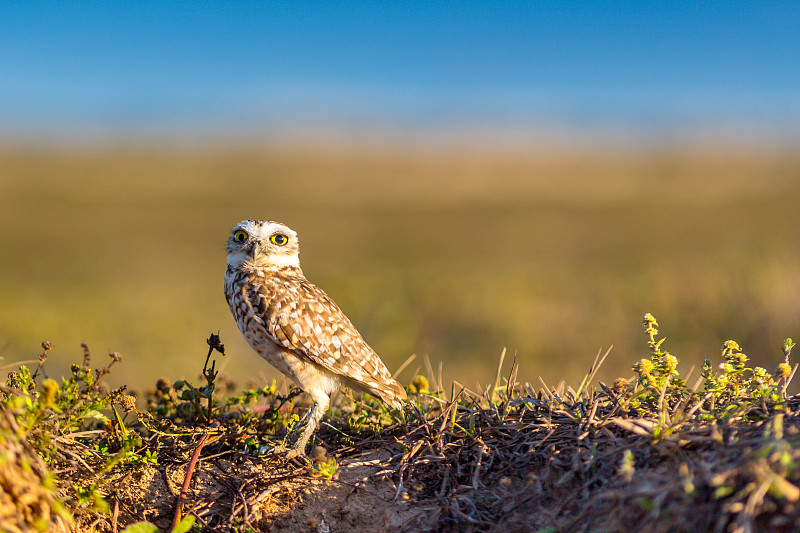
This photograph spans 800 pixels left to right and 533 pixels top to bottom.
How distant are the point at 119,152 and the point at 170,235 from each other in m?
44.6

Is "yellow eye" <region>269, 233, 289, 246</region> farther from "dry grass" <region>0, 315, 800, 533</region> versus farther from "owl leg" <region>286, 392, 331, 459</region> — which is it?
"dry grass" <region>0, 315, 800, 533</region>

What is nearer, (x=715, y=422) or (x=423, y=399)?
(x=715, y=422)

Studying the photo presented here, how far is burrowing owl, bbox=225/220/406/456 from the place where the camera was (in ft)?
13.6

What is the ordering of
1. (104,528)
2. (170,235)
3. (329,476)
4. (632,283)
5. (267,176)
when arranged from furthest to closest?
1. (267,176)
2. (170,235)
3. (632,283)
4. (329,476)
5. (104,528)

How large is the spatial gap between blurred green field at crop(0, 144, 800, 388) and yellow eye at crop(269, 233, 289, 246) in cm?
115

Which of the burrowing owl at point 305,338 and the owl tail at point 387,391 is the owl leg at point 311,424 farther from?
the owl tail at point 387,391

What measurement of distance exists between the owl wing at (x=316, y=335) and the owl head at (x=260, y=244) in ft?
0.97


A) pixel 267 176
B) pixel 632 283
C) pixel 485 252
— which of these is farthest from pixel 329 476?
pixel 267 176

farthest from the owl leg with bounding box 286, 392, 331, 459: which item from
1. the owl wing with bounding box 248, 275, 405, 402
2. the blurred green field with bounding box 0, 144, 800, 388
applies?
the blurred green field with bounding box 0, 144, 800, 388

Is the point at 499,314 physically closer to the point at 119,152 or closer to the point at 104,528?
the point at 104,528

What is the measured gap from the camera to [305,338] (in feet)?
13.6

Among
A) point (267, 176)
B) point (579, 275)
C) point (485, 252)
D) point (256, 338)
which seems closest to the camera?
point (256, 338)

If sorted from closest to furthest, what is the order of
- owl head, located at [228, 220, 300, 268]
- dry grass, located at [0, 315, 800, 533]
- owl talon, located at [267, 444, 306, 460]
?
dry grass, located at [0, 315, 800, 533], owl talon, located at [267, 444, 306, 460], owl head, located at [228, 220, 300, 268]

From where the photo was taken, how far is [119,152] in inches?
2660
